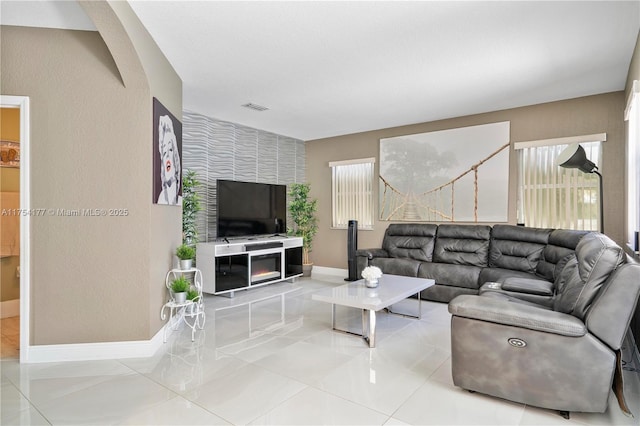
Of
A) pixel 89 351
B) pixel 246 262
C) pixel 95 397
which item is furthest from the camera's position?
pixel 246 262

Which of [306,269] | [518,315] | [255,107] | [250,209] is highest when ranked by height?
[255,107]

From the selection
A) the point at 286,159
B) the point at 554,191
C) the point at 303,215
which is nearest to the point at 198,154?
the point at 286,159

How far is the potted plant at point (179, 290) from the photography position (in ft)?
10.5

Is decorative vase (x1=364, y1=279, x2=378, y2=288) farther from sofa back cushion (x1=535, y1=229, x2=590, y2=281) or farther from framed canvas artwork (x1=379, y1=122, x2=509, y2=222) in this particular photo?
framed canvas artwork (x1=379, y1=122, x2=509, y2=222)

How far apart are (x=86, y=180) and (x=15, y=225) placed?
222 cm

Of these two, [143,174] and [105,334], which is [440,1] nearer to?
[143,174]

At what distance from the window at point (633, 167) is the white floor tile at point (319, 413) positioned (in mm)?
2642

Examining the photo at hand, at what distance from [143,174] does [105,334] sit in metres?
1.36

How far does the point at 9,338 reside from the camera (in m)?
3.20

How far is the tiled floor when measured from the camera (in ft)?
6.44

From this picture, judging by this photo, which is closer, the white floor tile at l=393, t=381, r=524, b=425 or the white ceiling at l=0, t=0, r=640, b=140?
the white floor tile at l=393, t=381, r=524, b=425

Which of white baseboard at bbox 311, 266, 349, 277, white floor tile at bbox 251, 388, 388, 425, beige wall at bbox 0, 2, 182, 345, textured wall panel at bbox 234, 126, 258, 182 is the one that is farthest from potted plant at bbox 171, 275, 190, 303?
white baseboard at bbox 311, 266, 349, 277

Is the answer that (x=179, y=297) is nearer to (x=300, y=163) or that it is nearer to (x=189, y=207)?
(x=189, y=207)

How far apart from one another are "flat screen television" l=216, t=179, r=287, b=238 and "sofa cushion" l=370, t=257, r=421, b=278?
6.13 ft
